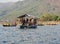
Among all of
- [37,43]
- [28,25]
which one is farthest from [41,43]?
[28,25]

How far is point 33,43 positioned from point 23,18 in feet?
246

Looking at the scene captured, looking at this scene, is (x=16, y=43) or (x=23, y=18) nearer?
(x=16, y=43)

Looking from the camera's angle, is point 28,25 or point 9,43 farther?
point 28,25

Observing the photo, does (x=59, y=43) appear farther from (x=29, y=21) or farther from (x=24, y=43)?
(x=29, y=21)

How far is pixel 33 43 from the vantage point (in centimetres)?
4991

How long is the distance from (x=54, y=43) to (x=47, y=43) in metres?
1.36

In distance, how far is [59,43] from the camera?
1934 inches

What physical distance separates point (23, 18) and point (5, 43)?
7450 centimetres

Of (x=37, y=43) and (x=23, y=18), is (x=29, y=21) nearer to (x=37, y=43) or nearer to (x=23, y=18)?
(x=23, y=18)

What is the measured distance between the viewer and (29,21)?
128 meters

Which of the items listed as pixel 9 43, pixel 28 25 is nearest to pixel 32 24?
pixel 28 25

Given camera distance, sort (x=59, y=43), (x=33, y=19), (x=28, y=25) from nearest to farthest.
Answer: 1. (x=59, y=43)
2. (x=28, y=25)
3. (x=33, y=19)

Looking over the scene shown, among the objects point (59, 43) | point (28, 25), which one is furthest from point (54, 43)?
point (28, 25)

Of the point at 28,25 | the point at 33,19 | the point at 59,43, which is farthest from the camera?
the point at 33,19
